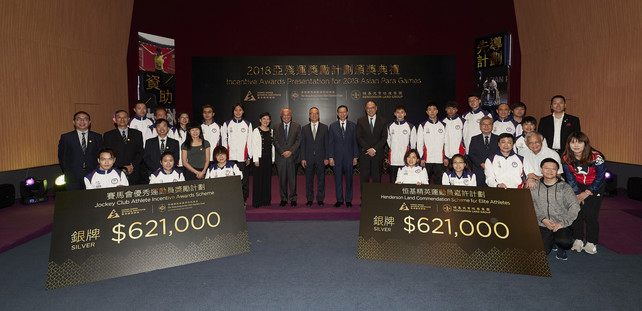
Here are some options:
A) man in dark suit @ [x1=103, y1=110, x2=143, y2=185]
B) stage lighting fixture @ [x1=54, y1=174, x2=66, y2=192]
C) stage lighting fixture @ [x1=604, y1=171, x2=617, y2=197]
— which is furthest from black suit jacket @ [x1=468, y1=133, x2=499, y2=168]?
stage lighting fixture @ [x1=54, y1=174, x2=66, y2=192]

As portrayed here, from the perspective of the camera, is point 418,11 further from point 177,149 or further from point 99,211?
point 99,211

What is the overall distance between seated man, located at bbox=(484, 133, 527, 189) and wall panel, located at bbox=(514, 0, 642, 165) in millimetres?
3113

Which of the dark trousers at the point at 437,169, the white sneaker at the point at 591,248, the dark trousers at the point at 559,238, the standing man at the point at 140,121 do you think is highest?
the standing man at the point at 140,121

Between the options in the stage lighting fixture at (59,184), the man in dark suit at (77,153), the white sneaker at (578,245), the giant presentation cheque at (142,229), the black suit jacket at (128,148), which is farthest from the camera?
the stage lighting fixture at (59,184)

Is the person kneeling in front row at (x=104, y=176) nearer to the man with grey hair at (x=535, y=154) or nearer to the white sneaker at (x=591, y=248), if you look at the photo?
the man with grey hair at (x=535, y=154)

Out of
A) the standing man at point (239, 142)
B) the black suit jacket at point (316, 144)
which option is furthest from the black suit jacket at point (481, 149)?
the standing man at point (239, 142)

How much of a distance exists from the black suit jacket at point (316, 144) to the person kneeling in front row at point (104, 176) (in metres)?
2.57

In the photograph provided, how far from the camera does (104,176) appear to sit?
13.1 feet

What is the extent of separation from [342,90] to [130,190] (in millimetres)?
6103

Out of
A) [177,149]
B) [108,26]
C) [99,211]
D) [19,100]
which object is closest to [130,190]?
[99,211]

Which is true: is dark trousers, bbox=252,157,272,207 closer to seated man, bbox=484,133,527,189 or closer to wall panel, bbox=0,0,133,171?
seated man, bbox=484,133,527,189

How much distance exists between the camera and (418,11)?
8.45 m

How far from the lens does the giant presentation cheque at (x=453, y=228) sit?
124 inches

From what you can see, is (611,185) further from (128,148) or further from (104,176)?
(128,148)
